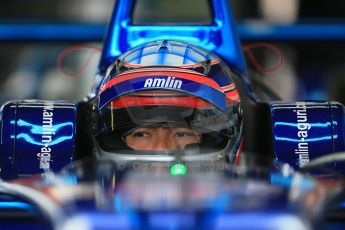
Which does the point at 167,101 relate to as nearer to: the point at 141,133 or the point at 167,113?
the point at 167,113

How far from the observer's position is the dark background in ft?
12.9

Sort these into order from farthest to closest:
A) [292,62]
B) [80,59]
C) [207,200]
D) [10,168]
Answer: [80,59], [292,62], [10,168], [207,200]

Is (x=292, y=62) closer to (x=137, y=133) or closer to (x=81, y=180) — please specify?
(x=137, y=133)

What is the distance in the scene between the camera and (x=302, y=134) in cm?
241

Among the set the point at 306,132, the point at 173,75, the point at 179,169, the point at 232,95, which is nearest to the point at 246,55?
the point at 306,132

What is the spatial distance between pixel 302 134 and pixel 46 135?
0.77 meters

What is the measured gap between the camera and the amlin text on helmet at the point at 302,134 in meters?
2.39

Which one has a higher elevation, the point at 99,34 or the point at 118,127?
the point at 99,34

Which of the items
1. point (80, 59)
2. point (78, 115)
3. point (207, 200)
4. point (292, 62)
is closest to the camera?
point (207, 200)

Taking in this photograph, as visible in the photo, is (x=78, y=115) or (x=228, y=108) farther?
(x=78, y=115)

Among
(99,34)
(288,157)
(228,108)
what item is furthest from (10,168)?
(99,34)

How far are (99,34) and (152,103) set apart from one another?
1850 millimetres

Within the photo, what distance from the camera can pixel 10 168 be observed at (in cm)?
234

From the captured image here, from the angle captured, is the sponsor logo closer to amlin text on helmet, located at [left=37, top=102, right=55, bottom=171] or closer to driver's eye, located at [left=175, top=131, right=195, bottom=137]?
driver's eye, located at [left=175, top=131, right=195, bottom=137]
